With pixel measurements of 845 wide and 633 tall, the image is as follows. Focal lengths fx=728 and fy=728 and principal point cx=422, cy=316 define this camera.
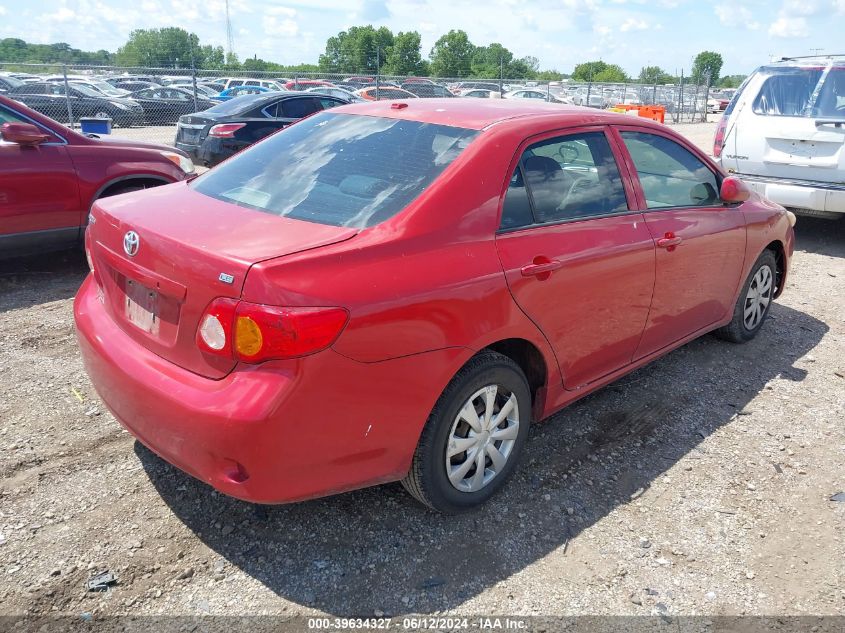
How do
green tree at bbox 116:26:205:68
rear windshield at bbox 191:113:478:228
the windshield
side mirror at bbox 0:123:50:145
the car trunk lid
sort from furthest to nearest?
green tree at bbox 116:26:205:68 < the windshield < side mirror at bbox 0:123:50:145 < rear windshield at bbox 191:113:478:228 < the car trunk lid

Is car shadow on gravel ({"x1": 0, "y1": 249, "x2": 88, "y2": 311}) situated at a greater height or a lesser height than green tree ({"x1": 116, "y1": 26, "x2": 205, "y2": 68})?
lesser

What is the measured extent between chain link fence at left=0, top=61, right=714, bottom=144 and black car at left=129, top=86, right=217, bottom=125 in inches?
1.3

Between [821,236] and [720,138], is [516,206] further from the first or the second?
[821,236]

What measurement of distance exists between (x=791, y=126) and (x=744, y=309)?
150 inches

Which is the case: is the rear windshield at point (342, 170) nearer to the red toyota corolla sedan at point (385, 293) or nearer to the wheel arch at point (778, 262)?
the red toyota corolla sedan at point (385, 293)

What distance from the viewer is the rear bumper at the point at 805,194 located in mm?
7527

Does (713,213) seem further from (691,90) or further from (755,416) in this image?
(691,90)

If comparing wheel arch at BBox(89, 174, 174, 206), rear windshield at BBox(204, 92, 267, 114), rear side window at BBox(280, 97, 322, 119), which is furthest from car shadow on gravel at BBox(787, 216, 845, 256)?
rear windshield at BBox(204, 92, 267, 114)

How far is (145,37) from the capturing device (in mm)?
92188

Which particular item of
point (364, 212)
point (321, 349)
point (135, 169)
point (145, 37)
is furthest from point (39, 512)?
point (145, 37)

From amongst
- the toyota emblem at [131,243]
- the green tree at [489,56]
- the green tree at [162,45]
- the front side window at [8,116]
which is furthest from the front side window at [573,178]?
the green tree at [489,56]

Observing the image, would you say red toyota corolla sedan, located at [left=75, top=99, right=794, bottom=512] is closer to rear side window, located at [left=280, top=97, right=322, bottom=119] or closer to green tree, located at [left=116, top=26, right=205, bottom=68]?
rear side window, located at [left=280, top=97, right=322, bottom=119]

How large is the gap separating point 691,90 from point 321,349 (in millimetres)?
35359

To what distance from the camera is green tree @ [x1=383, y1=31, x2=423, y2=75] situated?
70.6 m
